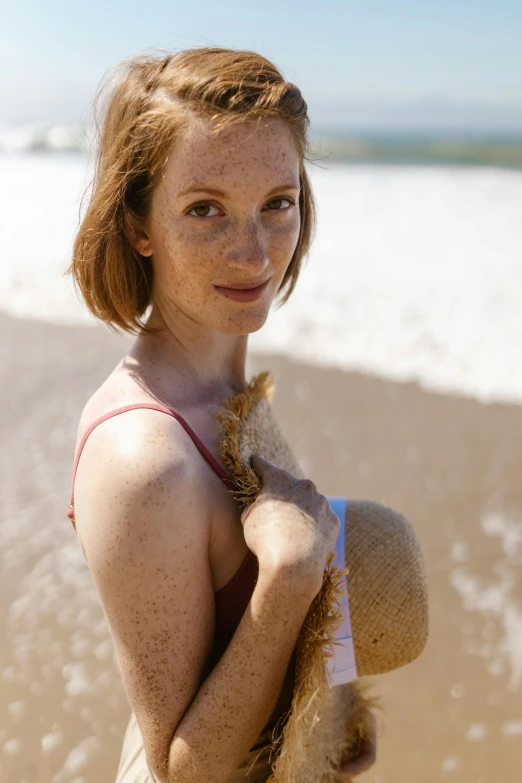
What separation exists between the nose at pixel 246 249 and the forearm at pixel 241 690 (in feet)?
1.91

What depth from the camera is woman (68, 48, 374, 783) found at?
4.13ft

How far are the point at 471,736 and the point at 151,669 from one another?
2049mm

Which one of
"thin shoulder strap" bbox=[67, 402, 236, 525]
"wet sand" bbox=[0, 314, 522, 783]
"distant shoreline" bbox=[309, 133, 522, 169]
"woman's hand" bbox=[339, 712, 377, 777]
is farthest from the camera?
"distant shoreline" bbox=[309, 133, 522, 169]

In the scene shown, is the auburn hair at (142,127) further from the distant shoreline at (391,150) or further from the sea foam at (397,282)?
the distant shoreline at (391,150)

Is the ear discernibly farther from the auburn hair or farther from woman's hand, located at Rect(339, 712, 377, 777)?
woman's hand, located at Rect(339, 712, 377, 777)

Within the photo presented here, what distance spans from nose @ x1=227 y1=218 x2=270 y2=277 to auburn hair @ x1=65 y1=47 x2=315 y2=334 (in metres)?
0.19

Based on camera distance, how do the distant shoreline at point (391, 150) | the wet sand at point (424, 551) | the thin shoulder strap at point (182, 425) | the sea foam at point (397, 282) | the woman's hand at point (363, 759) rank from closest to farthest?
the thin shoulder strap at point (182, 425), the woman's hand at point (363, 759), the wet sand at point (424, 551), the sea foam at point (397, 282), the distant shoreline at point (391, 150)

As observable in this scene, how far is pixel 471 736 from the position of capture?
288cm

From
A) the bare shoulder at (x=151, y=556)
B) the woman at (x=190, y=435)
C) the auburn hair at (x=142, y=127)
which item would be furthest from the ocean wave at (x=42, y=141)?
the bare shoulder at (x=151, y=556)

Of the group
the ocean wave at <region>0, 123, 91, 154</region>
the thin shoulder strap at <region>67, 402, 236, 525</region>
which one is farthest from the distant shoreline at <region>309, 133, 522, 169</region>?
the thin shoulder strap at <region>67, 402, 236, 525</region>

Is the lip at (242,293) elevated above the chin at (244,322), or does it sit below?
above

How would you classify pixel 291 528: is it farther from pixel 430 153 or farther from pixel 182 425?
pixel 430 153

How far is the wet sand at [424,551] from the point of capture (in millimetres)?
2861

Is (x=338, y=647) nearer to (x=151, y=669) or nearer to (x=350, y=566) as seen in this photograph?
(x=350, y=566)
